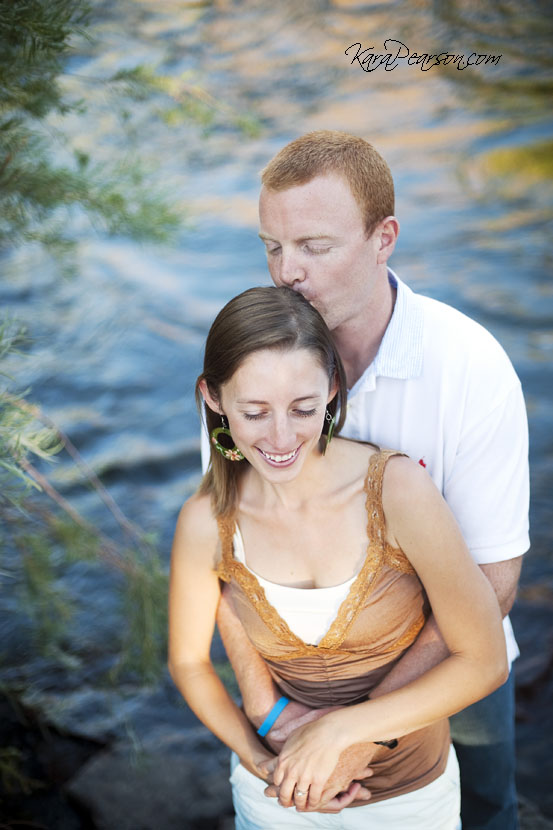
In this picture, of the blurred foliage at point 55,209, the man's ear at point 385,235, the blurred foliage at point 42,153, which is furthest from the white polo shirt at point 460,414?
the blurred foliage at point 42,153

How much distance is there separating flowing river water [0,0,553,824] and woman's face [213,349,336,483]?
2.38m

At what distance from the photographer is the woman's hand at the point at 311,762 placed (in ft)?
5.75

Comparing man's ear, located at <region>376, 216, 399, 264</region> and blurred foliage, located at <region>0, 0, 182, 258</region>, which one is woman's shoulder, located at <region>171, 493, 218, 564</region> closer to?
man's ear, located at <region>376, 216, 399, 264</region>

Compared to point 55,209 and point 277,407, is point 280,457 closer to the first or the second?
point 277,407

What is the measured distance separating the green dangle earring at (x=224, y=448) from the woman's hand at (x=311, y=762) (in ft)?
1.76

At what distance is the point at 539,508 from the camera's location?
4.53 metres

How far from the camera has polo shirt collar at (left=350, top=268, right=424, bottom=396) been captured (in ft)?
6.70

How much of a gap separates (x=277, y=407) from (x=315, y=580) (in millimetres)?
369

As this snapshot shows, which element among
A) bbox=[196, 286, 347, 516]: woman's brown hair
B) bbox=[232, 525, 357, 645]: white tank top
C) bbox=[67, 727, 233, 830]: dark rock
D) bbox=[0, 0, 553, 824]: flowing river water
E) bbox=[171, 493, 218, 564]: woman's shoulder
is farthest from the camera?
bbox=[0, 0, 553, 824]: flowing river water

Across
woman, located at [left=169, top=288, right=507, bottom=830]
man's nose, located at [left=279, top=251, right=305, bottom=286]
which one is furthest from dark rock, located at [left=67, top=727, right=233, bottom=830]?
man's nose, located at [left=279, top=251, right=305, bottom=286]

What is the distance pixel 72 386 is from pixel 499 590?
4425 mm

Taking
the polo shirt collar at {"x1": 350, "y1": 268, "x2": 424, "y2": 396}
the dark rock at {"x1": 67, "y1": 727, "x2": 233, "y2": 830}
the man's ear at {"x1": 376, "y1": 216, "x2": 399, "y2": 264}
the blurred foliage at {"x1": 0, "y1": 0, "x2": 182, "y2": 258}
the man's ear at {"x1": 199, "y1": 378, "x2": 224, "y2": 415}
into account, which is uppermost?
the blurred foliage at {"x1": 0, "y1": 0, "x2": 182, "y2": 258}

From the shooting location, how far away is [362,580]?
1806 millimetres

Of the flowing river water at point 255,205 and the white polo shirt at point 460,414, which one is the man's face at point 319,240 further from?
the flowing river water at point 255,205
